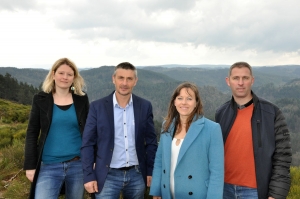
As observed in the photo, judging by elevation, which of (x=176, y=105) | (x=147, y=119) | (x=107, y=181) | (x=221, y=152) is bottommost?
(x=107, y=181)

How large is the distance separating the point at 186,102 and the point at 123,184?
4.08 ft

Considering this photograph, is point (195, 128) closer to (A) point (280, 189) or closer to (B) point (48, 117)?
(A) point (280, 189)

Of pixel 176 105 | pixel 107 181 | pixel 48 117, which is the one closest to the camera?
pixel 176 105

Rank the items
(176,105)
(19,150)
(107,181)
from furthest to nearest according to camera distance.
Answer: (19,150) < (107,181) < (176,105)

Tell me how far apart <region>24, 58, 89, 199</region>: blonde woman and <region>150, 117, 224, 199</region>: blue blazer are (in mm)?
1311

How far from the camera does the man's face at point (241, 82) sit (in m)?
3.11

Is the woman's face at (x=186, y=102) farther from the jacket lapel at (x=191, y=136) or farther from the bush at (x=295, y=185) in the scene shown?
the bush at (x=295, y=185)

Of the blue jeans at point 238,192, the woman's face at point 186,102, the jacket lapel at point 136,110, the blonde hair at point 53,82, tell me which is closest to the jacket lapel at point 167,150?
the woman's face at point 186,102

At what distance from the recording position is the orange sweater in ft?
9.79

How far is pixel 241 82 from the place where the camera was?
3107 mm

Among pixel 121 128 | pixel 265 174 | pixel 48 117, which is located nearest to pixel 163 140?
pixel 121 128

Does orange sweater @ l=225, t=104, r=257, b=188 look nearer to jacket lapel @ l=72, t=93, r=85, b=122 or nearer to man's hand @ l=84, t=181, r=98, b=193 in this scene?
man's hand @ l=84, t=181, r=98, b=193

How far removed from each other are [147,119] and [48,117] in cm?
121

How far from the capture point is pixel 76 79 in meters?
3.56
